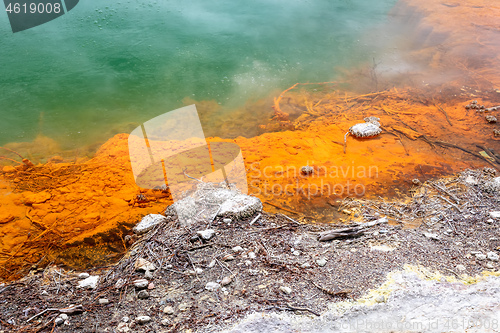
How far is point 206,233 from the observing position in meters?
3.26

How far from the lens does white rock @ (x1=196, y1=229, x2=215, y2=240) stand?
10.6 feet

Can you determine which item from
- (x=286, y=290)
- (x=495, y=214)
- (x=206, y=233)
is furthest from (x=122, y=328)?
(x=495, y=214)

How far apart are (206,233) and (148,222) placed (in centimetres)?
94

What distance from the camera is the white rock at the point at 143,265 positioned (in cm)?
292

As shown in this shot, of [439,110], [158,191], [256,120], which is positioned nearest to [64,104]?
[158,191]

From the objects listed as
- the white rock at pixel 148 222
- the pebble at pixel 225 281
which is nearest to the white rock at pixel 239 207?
the white rock at pixel 148 222

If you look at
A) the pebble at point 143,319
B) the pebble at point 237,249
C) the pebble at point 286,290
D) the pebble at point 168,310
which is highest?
the pebble at point 143,319

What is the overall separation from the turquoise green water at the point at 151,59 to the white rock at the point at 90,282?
3.34 metres

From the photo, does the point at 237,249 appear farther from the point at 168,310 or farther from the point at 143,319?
the point at 143,319

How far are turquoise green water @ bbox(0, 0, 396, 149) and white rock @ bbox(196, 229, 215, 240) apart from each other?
3.58 meters

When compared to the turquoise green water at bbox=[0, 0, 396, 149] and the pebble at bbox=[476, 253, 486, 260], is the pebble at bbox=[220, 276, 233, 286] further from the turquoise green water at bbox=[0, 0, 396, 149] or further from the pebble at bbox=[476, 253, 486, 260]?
the turquoise green water at bbox=[0, 0, 396, 149]

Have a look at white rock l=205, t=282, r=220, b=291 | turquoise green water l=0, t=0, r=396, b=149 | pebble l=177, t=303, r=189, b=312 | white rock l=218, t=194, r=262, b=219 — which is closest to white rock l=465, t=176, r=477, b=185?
white rock l=218, t=194, r=262, b=219

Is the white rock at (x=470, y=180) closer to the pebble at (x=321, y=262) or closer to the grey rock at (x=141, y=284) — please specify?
the pebble at (x=321, y=262)

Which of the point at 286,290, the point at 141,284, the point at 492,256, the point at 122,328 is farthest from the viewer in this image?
the point at 492,256
